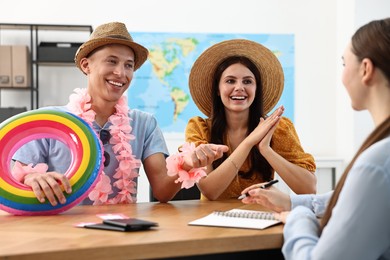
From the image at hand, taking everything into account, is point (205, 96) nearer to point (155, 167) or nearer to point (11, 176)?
point (155, 167)

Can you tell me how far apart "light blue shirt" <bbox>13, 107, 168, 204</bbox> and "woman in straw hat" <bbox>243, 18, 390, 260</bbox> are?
0.96 metres

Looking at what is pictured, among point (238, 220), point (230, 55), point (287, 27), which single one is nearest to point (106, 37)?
point (230, 55)

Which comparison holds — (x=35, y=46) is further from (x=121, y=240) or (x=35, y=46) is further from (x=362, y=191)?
(x=362, y=191)

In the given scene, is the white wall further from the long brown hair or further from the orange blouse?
the long brown hair

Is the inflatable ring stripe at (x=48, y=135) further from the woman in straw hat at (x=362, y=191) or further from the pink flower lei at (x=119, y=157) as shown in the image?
the woman in straw hat at (x=362, y=191)

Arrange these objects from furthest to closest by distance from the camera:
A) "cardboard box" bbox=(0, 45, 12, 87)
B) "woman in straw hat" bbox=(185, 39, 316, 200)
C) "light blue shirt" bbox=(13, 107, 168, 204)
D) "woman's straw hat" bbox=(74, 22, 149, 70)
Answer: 1. "cardboard box" bbox=(0, 45, 12, 87)
2. "woman in straw hat" bbox=(185, 39, 316, 200)
3. "woman's straw hat" bbox=(74, 22, 149, 70)
4. "light blue shirt" bbox=(13, 107, 168, 204)

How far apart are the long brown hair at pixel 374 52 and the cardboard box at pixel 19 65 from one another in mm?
3518

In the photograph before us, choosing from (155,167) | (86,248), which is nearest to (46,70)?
(155,167)

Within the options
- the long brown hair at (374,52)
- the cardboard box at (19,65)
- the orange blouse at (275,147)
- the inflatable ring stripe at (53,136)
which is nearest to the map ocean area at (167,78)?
the cardboard box at (19,65)

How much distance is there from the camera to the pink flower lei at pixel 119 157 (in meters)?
2.08

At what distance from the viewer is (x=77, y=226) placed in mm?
1437

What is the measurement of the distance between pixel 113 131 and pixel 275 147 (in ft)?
2.66

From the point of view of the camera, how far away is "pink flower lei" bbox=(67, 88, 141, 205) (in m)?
2.08

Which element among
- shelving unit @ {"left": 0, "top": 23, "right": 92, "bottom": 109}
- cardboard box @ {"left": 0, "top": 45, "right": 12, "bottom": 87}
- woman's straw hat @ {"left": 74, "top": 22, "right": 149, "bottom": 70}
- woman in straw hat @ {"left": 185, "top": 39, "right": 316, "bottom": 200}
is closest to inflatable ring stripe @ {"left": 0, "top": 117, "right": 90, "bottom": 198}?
woman's straw hat @ {"left": 74, "top": 22, "right": 149, "bottom": 70}
